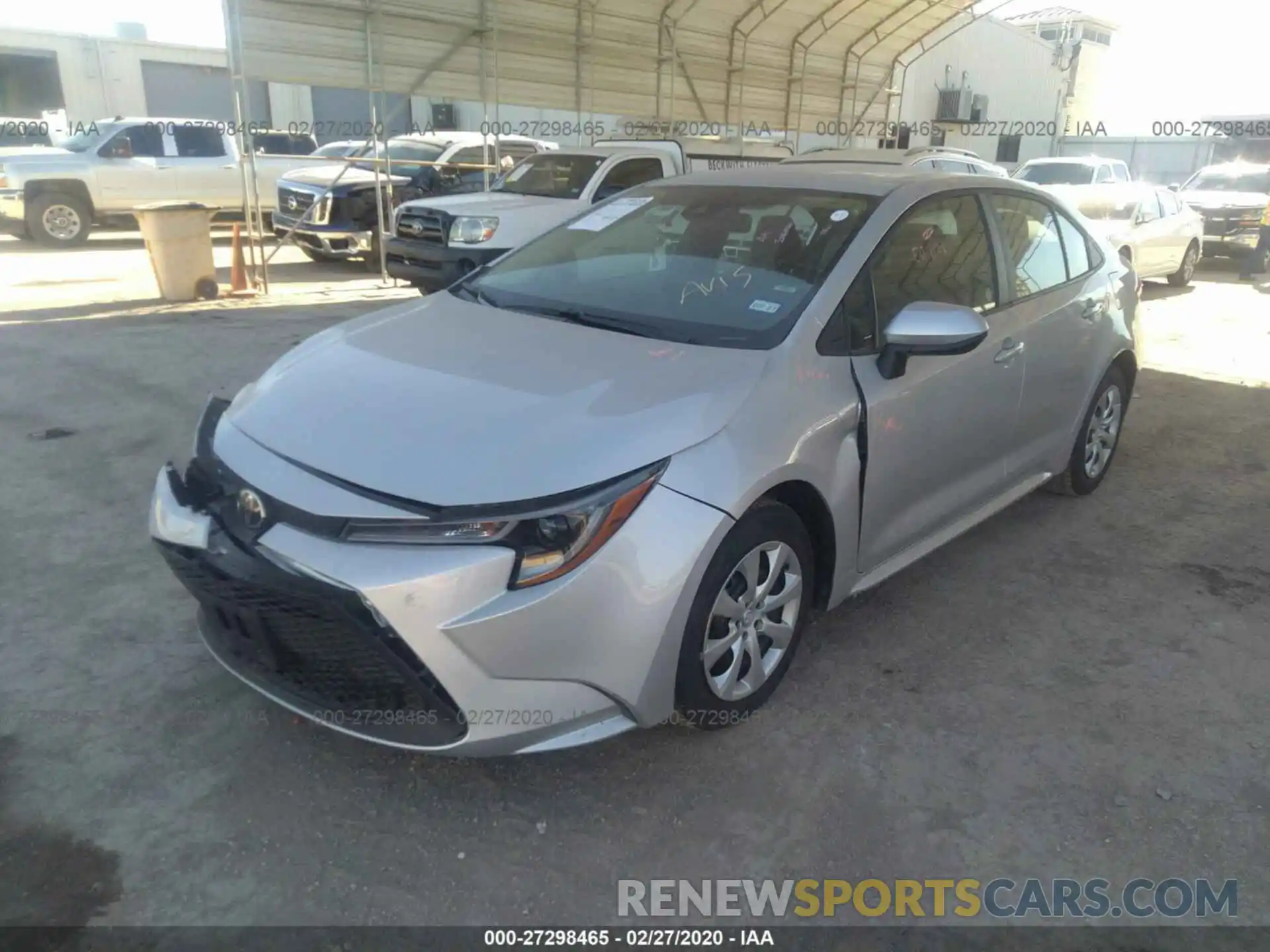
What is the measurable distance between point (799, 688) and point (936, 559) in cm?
134

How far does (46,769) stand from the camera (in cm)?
267

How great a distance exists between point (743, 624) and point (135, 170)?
14280 millimetres

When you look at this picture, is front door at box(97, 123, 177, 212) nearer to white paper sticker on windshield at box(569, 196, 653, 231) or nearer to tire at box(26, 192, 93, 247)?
tire at box(26, 192, 93, 247)

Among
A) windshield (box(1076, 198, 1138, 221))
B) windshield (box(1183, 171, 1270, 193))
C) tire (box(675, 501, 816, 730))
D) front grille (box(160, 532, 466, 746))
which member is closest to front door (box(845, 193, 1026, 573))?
tire (box(675, 501, 816, 730))

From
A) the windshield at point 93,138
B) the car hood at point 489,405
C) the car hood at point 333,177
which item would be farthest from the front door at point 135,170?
the car hood at point 489,405

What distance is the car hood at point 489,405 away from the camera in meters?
2.35

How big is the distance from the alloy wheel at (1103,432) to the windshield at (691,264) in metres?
2.15

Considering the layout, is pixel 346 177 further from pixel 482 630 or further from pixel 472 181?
pixel 482 630

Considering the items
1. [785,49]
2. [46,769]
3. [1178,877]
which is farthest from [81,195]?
[1178,877]

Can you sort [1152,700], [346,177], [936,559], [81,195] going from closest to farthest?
[1152,700] < [936,559] < [346,177] < [81,195]

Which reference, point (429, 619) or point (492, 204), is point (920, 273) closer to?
point (429, 619)

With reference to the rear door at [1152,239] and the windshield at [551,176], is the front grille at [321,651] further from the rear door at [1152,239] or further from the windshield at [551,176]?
the rear door at [1152,239]

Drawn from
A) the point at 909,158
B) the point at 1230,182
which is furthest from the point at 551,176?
the point at 1230,182

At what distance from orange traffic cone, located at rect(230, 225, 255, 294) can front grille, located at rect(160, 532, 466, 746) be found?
28.6 feet
